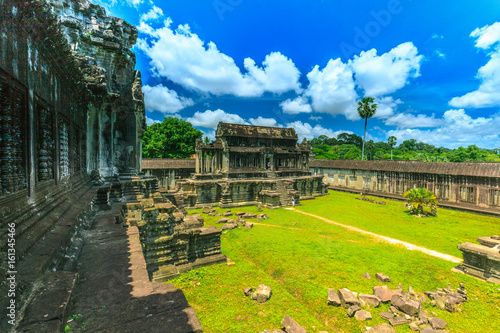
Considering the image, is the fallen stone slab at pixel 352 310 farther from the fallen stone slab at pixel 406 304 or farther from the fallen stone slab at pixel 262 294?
the fallen stone slab at pixel 262 294

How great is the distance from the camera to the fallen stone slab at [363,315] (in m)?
5.66

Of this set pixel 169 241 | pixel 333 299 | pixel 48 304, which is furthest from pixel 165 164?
pixel 48 304

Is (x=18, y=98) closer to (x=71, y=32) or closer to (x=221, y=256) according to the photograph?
(x=221, y=256)

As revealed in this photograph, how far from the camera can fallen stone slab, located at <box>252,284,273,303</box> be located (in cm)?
624

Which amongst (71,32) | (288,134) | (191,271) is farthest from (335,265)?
(288,134)

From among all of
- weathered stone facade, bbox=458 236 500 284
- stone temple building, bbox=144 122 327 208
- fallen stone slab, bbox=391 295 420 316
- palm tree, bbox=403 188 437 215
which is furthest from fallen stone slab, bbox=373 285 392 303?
palm tree, bbox=403 188 437 215

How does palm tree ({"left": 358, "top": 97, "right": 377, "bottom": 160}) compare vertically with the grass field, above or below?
above

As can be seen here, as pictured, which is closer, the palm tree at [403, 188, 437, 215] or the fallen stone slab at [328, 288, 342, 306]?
the fallen stone slab at [328, 288, 342, 306]

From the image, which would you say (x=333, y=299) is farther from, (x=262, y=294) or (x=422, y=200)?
(x=422, y=200)

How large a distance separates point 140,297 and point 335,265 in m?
7.47

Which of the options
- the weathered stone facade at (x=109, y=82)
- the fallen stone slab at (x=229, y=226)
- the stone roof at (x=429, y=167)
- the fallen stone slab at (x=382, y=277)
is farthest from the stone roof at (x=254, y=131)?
the fallen stone slab at (x=382, y=277)

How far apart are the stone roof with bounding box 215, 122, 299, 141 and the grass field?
11217 mm

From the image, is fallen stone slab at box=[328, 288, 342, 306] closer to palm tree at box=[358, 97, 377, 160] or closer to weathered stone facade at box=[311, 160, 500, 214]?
weathered stone facade at box=[311, 160, 500, 214]

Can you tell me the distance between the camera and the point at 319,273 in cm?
805
